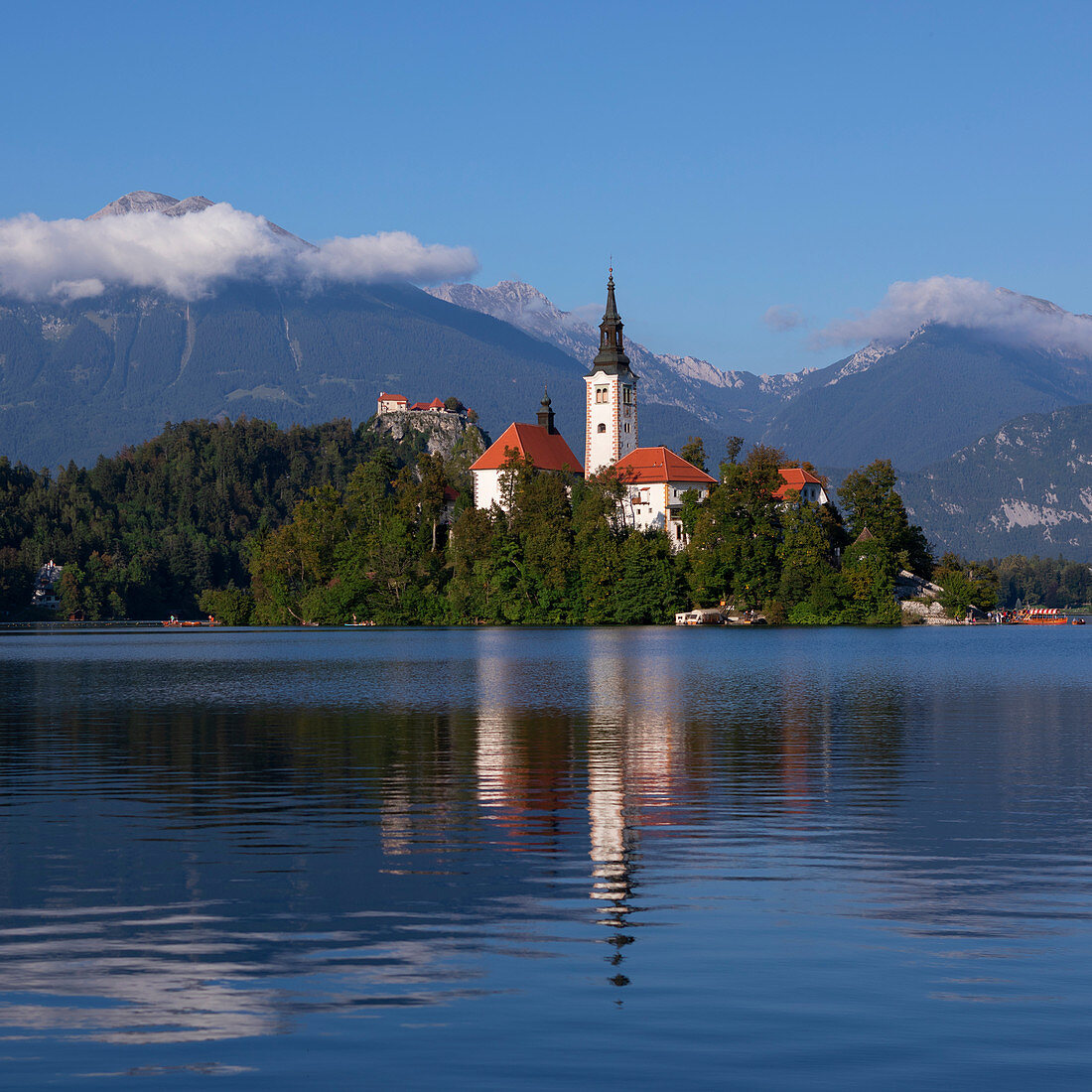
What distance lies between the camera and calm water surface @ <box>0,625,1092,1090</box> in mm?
10664

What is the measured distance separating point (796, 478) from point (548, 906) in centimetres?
16801

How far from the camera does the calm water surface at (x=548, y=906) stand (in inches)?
420

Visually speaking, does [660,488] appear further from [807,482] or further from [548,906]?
[548,906]

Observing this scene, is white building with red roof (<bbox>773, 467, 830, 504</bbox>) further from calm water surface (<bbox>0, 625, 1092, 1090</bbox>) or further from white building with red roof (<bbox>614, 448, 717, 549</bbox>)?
calm water surface (<bbox>0, 625, 1092, 1090</bbox>)

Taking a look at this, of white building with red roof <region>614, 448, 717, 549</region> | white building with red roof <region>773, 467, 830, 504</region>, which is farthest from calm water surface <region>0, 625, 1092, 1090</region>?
white building with red roof <region>773, 467, 830, 504</region>

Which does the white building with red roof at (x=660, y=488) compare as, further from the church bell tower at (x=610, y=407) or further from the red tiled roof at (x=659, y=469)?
the church bell tower at (x=610, y=407)

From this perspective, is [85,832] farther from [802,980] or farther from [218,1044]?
[802,980]

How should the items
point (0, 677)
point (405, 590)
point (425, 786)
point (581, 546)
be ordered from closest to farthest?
point (425, 786) → point (0, 677) → point (581, 546) → point (405, 590)

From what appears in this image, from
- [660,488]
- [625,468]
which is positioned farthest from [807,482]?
[625,468]

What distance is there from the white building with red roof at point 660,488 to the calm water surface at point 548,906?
139713mm

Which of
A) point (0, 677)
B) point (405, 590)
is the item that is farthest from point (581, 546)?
point (0, 677)

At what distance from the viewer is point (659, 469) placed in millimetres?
182500

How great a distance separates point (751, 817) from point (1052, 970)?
9611 mm

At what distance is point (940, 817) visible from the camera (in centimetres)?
2236
